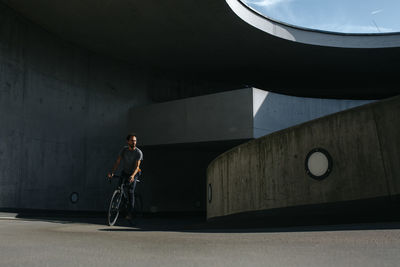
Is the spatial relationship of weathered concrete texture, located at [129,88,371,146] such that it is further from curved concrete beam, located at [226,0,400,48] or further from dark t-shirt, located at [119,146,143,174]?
dark t-shirt, located at [119,146,143,174]

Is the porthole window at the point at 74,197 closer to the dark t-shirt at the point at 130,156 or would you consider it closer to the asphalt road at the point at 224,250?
the dark t-shirt at the point at 130,156

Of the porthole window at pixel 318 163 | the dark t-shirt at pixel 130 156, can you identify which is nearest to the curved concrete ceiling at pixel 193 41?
the dark t-shirt at pixel 130 156

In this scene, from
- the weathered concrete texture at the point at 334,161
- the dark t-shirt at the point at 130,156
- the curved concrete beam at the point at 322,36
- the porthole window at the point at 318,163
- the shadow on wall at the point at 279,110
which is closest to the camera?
the weathered concrete texture at the point at 334,161

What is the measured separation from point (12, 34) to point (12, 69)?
1.23 meters

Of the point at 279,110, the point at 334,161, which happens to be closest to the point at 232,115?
the point at 279,110

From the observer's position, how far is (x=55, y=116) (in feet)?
54.2

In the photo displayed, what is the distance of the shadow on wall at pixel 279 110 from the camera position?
16.5 metres

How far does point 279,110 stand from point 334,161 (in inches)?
400

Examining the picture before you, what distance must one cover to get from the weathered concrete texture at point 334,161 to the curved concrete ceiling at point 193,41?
291 inches

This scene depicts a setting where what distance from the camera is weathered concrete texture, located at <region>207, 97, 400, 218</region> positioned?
19.9ft

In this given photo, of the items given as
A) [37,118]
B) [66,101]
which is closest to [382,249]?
[37,118]

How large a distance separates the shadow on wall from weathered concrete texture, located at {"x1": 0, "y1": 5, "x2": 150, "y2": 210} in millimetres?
7048

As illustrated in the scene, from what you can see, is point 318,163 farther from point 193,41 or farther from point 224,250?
point 193,41

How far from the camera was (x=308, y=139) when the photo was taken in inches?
285
